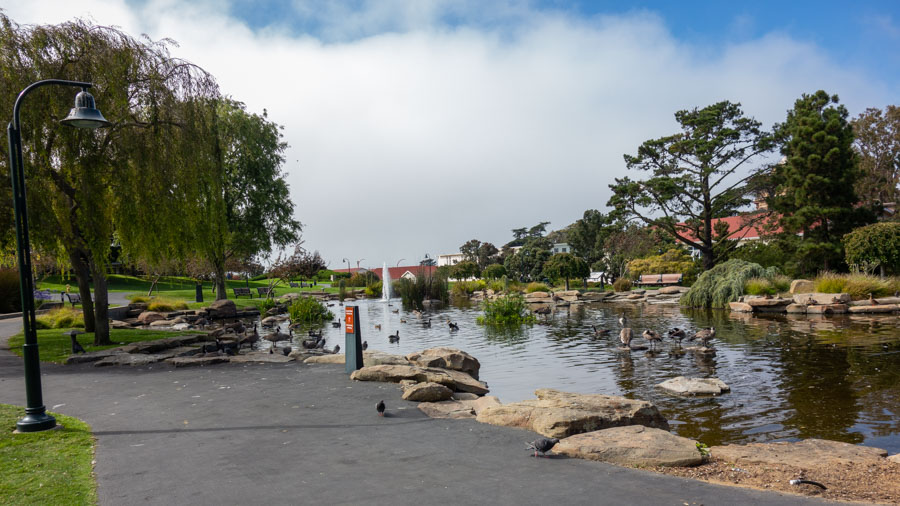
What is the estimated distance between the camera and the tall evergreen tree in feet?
105

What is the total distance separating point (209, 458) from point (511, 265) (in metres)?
59.2

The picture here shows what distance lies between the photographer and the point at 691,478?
528 cm

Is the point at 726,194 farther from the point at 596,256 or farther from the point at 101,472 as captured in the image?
the point at 101,472

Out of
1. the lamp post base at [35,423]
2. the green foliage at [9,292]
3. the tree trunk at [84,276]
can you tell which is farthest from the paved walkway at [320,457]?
the green foliage at [9,292]

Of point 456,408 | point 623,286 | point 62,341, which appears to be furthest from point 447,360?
point 623,286

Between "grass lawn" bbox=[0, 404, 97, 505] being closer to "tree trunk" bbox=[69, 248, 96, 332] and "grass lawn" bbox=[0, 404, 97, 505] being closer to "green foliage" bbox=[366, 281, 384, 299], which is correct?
"tree trunk" bbox=[69, 248, 96, 332]

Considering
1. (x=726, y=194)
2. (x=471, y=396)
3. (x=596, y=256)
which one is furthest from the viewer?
(x=596, y=256)

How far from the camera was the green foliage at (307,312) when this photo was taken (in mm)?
28016

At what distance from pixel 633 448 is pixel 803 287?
26.9 m

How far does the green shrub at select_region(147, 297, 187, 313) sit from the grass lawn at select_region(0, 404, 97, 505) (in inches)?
921

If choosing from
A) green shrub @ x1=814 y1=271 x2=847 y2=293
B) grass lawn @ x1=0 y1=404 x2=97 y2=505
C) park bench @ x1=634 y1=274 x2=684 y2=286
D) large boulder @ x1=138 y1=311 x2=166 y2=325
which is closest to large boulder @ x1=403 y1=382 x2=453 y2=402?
grass lawn @ x1=0 y1=404 x2=97 y2=505

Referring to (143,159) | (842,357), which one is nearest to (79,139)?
(143,159)

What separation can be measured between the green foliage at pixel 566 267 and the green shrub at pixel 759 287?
15.7 meters

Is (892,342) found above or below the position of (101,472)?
below
